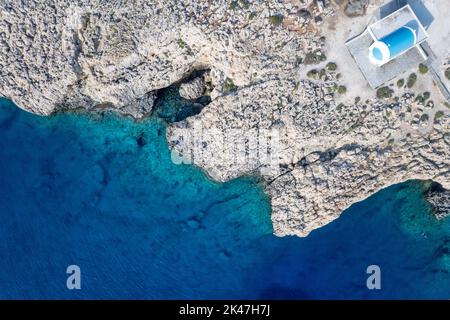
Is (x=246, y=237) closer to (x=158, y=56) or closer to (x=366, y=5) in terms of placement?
(x=158, y=56)

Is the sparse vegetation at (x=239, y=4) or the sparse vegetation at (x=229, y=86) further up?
the sparse vegetation at (x=239, y=4)

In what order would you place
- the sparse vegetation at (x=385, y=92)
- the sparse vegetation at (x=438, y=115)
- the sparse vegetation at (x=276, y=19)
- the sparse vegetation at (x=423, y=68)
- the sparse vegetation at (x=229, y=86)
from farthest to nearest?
1. the sparse vegetation at (x=229, y=86)
2. the sparse vegetation at (x=438, y=115)
3. the sparse vegetation at (x=385, y=92)
4. the sparse vegetation at (x=423, y=68)
5. the sparse vegetation at (x=276, y=19)

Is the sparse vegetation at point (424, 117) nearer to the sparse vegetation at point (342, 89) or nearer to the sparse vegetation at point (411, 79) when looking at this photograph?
the sparse vegetation at point (411, 79)

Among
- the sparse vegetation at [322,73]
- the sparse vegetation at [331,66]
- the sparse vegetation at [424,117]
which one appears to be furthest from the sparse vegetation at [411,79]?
the sparse vegetation at [322,73]

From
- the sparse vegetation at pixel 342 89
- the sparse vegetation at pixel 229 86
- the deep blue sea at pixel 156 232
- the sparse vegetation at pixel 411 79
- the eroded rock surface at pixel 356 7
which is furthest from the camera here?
the deep blue sea at pixel 156 232

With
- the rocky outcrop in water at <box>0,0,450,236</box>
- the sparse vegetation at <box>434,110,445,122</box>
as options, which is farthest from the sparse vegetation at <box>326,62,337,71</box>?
the sparse vegetation at <box>434,110,445,122</box>
